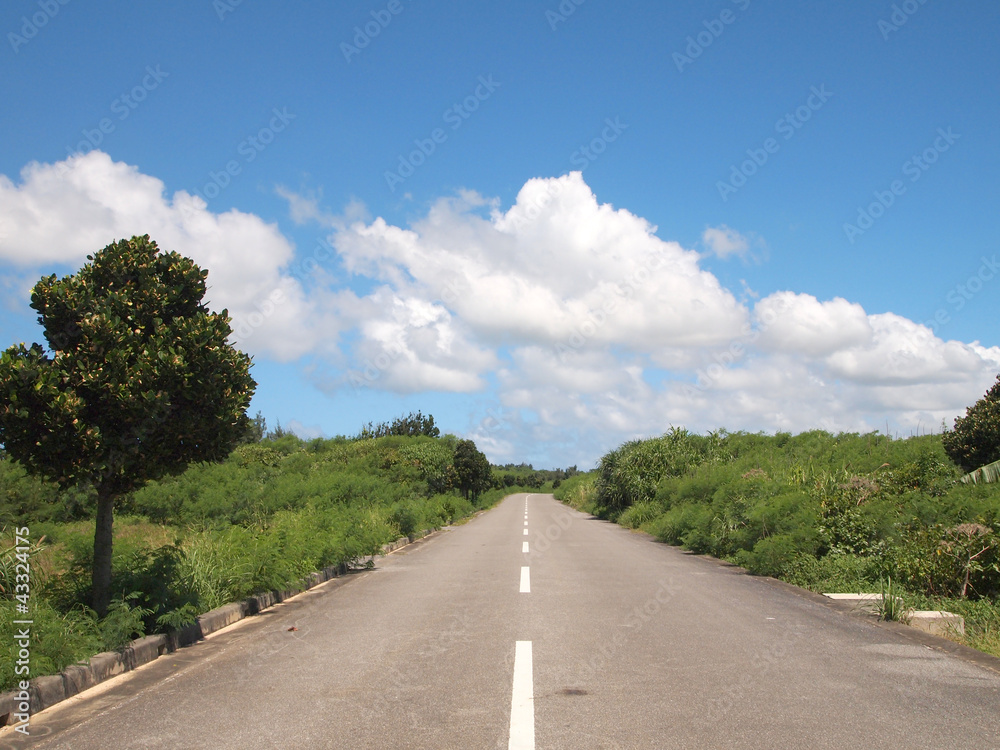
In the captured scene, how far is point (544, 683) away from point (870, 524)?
9970 mm

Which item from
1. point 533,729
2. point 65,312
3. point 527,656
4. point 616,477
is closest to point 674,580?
point 527,656

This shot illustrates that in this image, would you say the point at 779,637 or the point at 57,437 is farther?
the point at 779,637

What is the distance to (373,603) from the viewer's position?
10000mm

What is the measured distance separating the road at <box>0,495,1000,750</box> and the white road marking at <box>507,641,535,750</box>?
0.06 ft

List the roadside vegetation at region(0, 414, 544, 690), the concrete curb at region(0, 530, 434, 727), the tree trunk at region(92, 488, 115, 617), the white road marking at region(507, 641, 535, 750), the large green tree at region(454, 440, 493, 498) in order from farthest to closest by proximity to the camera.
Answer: the large green tree at region(454, 440, 493, 498) < the tree trunk at region(92, 488, 115, 617) < the roadside vegetation at region(0, 414, 544, 690) < the concrete curb at region(0, 530, 434, 727) < the white road marking at region(507, 641, 535, 750)

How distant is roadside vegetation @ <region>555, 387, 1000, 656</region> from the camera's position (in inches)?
396

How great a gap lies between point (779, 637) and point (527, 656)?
9.97 feet

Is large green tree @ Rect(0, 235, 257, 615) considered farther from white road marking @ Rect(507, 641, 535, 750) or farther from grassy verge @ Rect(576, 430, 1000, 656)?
grassy verge @ Rect(576, 430, 1000, 656)

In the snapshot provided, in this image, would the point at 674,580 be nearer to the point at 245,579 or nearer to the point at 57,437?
the point at 245,579

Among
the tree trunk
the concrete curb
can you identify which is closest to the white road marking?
the concrete curb

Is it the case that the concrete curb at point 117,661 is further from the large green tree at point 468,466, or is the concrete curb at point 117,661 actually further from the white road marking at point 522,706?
the large green tree at point 468,466

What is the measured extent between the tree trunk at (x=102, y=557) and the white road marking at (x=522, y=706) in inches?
168

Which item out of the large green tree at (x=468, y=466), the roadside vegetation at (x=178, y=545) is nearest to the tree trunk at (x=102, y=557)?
the roadside vegetation at (x=178, y=545)

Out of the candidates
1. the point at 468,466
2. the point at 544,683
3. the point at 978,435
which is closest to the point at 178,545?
the point at 544,683
